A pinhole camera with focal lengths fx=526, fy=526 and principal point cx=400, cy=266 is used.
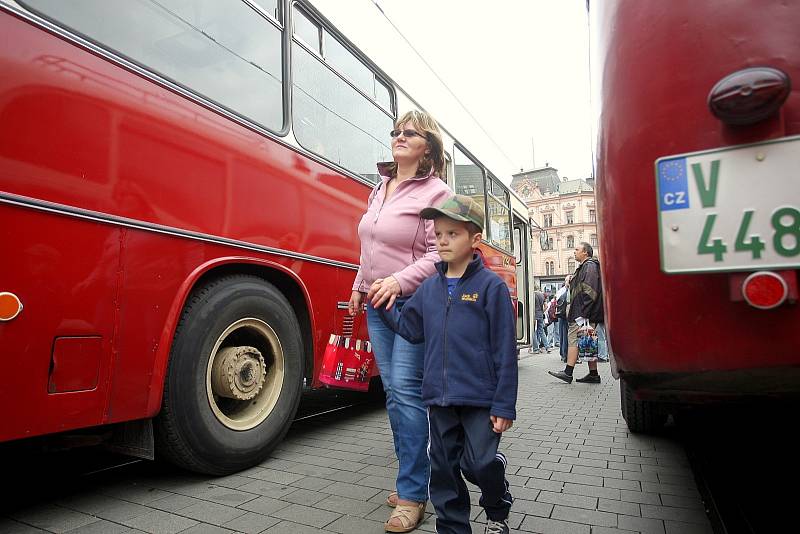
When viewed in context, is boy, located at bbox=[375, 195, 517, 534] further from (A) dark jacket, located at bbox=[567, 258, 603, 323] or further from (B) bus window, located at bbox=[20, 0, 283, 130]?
(A) dark jacket, located at bbox=[567, 258, 603, 323]

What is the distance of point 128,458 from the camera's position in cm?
322

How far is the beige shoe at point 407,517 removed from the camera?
216 cm

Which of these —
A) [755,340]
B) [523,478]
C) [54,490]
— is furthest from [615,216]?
[54,490]

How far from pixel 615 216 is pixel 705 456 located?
97.2 inches

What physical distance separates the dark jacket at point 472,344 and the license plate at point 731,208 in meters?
0.61

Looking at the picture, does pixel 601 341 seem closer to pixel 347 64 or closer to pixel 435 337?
pixel 347 64

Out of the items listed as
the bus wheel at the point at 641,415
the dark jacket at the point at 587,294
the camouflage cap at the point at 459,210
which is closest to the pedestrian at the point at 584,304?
the dark jacket at the point at 587,294

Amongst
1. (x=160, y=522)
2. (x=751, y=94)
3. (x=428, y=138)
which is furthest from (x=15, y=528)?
(x=751, y=94)

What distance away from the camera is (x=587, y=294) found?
6332 millimetres

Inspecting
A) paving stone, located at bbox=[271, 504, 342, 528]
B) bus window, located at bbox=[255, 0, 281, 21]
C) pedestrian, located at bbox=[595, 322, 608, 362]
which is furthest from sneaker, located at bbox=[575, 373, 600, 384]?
bus window, located at bbox=[255, 0, 281, 21]

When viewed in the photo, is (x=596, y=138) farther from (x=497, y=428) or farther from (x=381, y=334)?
(x=381, y=334)

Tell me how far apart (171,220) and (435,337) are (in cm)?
142

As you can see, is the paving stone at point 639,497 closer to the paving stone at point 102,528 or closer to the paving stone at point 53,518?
the paving stone at point 102,528

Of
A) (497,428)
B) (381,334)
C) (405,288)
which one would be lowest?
(497,428)
